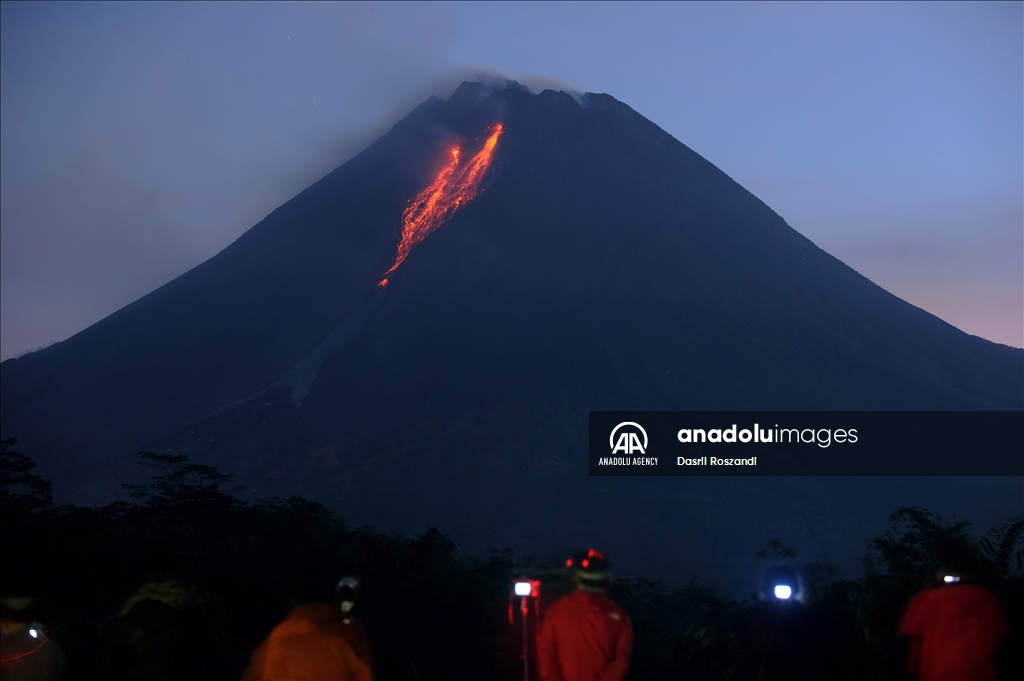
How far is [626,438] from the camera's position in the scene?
75.0 metres

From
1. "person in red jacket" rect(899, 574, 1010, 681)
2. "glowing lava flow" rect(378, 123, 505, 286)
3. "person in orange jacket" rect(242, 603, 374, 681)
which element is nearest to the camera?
"person in orange jacket" rect(242, 603, 374, 681)

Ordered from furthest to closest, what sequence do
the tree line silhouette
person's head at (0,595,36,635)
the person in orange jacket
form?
the tree line silhouette < person's head at (0,595,36,635) < the person in orange jacket

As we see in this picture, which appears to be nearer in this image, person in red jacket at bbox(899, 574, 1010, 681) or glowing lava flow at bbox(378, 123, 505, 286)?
person in red jacket at bbox(899, 574, 1010, 681)

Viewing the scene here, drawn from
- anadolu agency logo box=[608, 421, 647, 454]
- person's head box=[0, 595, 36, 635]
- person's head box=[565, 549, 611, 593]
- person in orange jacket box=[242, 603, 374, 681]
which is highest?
anadolu agency logo box=[608, 421, 647, 454]

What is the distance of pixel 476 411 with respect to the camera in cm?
8862

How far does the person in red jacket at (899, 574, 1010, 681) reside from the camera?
5297mm

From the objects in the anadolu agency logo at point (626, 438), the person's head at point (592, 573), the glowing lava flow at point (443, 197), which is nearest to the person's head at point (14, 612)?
the person's head at point (592, 573)

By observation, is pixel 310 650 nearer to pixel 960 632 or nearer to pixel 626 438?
pixel 960 632

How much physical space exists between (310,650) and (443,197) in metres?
107

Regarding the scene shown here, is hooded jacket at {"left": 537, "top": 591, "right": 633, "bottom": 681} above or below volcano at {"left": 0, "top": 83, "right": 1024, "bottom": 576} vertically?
below

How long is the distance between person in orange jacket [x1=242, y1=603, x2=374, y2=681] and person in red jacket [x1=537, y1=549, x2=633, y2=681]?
3.18ft

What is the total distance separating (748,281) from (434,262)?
30.3m

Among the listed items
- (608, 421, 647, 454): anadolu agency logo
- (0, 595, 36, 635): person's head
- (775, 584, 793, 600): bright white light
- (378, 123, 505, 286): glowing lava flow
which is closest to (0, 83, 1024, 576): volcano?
(378, 123, 505, 286): glowing lava flow

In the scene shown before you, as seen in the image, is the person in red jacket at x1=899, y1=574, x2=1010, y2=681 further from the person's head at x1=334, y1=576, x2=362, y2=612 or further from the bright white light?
the person's head at x1=334, y1=576, x2=362, y2=612
